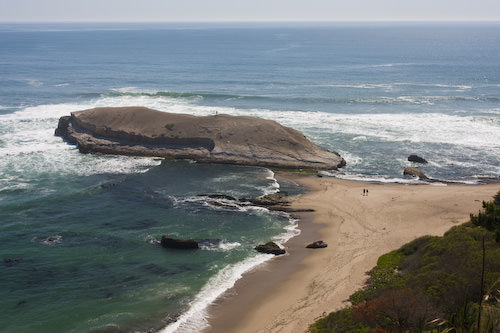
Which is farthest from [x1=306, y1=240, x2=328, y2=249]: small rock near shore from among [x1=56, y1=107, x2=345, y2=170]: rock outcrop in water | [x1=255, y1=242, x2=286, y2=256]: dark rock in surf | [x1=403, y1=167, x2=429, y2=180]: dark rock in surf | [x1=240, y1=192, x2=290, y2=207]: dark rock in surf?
[x1=403, y1=167, x2=429, y2=180]: dark rock in surf

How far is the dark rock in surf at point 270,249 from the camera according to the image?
107 ft

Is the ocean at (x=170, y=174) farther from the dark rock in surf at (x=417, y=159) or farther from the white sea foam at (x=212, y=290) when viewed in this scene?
the dark rock in surf at (x=417, y=159)

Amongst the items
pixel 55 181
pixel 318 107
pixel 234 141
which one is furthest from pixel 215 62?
pixel 55 181

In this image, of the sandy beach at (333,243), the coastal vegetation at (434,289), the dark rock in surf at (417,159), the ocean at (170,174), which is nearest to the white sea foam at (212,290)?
the ocean at (170,174)

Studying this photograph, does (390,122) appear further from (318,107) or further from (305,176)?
(305,176)

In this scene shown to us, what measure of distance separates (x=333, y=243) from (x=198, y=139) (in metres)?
24.3

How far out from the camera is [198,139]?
5384 cm

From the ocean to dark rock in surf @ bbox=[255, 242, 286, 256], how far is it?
81 cm

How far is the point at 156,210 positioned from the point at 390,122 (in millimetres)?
41767

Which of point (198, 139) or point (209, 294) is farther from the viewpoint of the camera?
point (198, 139)

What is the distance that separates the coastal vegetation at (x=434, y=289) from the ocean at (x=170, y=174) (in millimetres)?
7957

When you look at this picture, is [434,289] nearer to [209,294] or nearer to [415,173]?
[209,294]

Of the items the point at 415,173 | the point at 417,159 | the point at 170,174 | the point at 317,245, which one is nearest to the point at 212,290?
the point at 317,245

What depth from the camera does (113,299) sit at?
2689 cm
